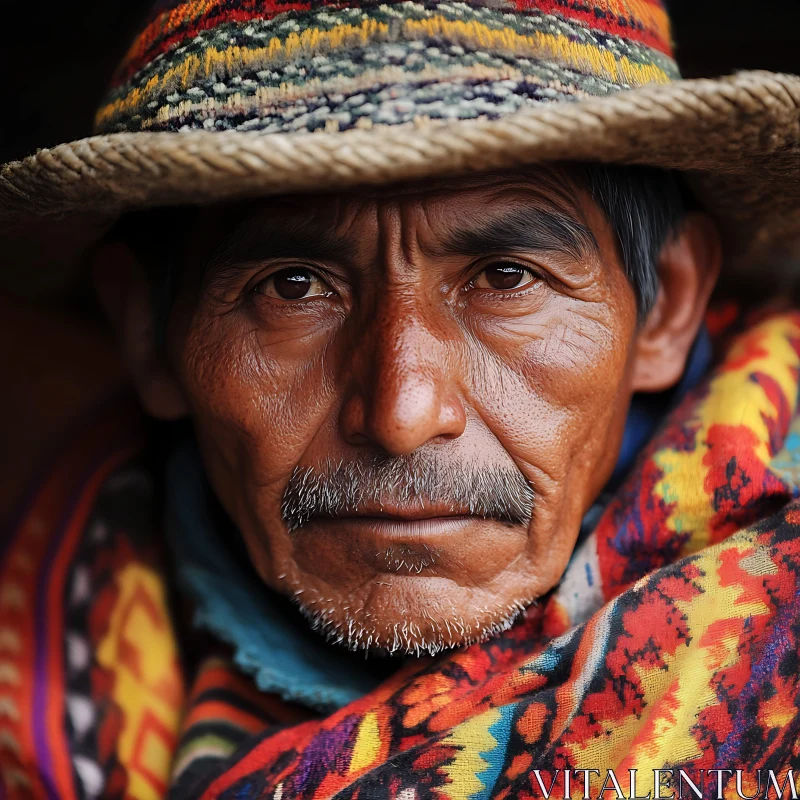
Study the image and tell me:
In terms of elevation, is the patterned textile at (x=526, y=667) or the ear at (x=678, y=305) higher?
the ear at (x=678, y=305)

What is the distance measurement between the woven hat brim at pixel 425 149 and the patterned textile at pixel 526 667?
47 centimetres

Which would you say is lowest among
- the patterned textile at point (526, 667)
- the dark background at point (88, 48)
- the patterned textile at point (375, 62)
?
the patterned textile at point (526, 667)

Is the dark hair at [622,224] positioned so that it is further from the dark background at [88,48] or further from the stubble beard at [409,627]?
the dark background at [88,48]

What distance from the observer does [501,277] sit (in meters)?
1.23

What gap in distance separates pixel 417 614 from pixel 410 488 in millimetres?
197

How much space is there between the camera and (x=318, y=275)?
1245mm

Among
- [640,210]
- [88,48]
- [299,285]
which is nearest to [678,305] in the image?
[640,210]

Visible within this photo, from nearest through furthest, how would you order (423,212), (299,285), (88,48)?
(423,212) < (299,285) < (88,48)

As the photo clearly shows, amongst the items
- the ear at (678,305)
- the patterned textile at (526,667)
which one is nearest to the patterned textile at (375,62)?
the ear at (678,305)

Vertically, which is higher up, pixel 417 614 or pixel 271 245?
pixel 271 245

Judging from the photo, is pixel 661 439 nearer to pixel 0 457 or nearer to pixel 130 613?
pixel 130 613

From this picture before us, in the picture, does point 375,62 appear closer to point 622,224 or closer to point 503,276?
point 503,276

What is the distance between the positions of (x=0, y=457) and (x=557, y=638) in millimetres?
1517

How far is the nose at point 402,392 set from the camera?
1109 millimetres
